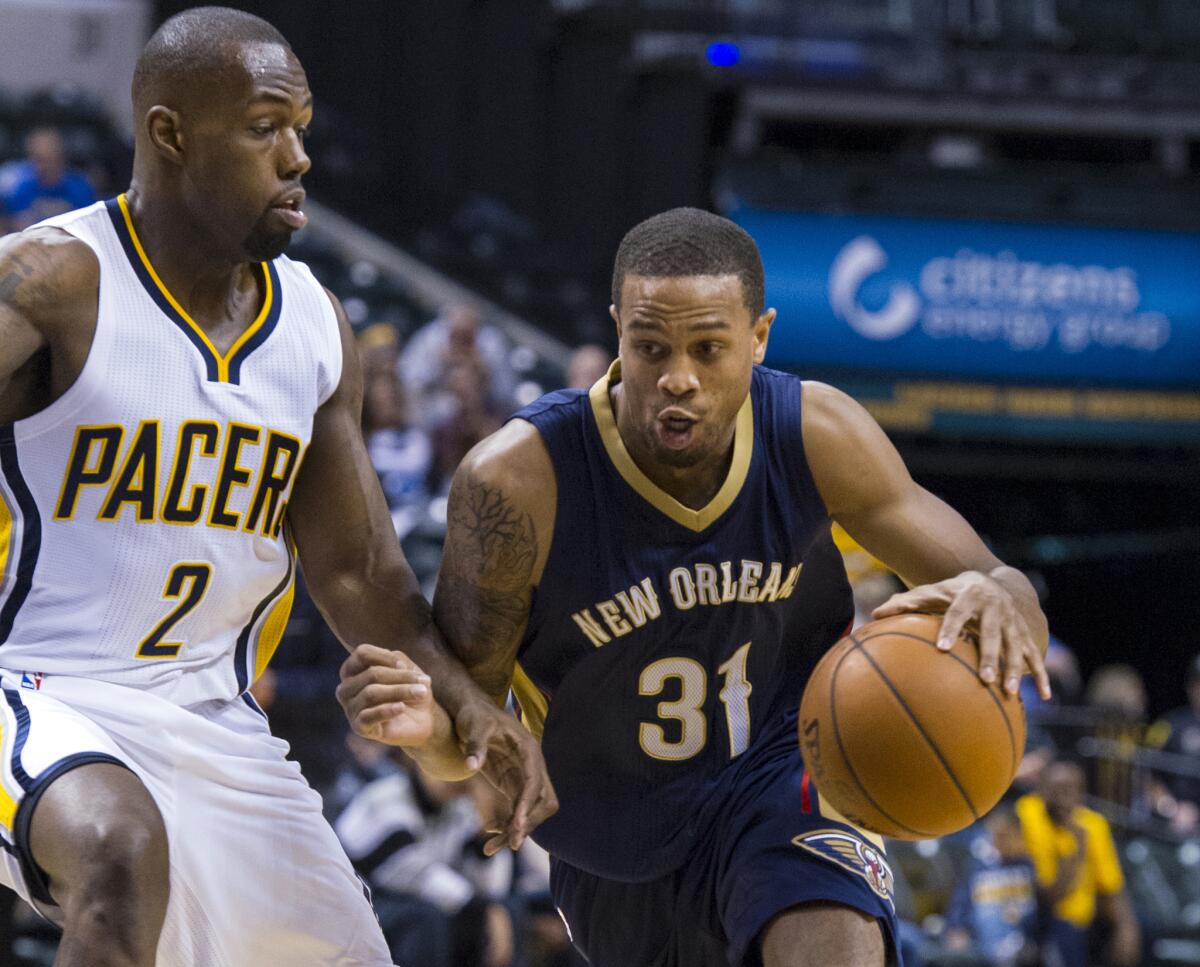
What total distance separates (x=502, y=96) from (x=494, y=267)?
6.13 feet

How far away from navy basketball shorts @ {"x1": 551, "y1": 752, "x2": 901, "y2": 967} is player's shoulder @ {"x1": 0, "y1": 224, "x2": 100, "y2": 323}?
1.61 metres

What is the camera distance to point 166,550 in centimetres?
345

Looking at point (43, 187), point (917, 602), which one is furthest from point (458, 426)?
point (917, 602)

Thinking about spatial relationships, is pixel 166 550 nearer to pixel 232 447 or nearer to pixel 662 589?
pixel 232 447

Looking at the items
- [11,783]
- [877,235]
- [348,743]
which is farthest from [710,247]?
[877,235]

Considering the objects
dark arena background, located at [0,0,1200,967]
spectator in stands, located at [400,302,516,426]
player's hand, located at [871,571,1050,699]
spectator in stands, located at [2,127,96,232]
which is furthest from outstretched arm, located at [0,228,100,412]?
spectator in stands, located at [2,127,96,232]

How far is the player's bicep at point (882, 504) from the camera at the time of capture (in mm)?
3797

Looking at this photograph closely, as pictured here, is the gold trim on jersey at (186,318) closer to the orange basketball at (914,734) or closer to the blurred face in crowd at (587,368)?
the orange basketball at (914,734)

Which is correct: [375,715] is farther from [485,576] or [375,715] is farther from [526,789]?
[485,576]

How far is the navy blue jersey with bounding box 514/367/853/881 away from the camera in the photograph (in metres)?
3.79

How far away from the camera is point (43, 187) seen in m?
10.6

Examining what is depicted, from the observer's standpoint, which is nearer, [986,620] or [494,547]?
[986,620]

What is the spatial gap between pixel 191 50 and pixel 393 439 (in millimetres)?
5518

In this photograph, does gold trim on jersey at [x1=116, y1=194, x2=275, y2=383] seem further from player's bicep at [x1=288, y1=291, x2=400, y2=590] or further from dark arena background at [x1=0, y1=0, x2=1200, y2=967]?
dark arena background at [x1=0, y1=0, x2=1200, y2=967]
